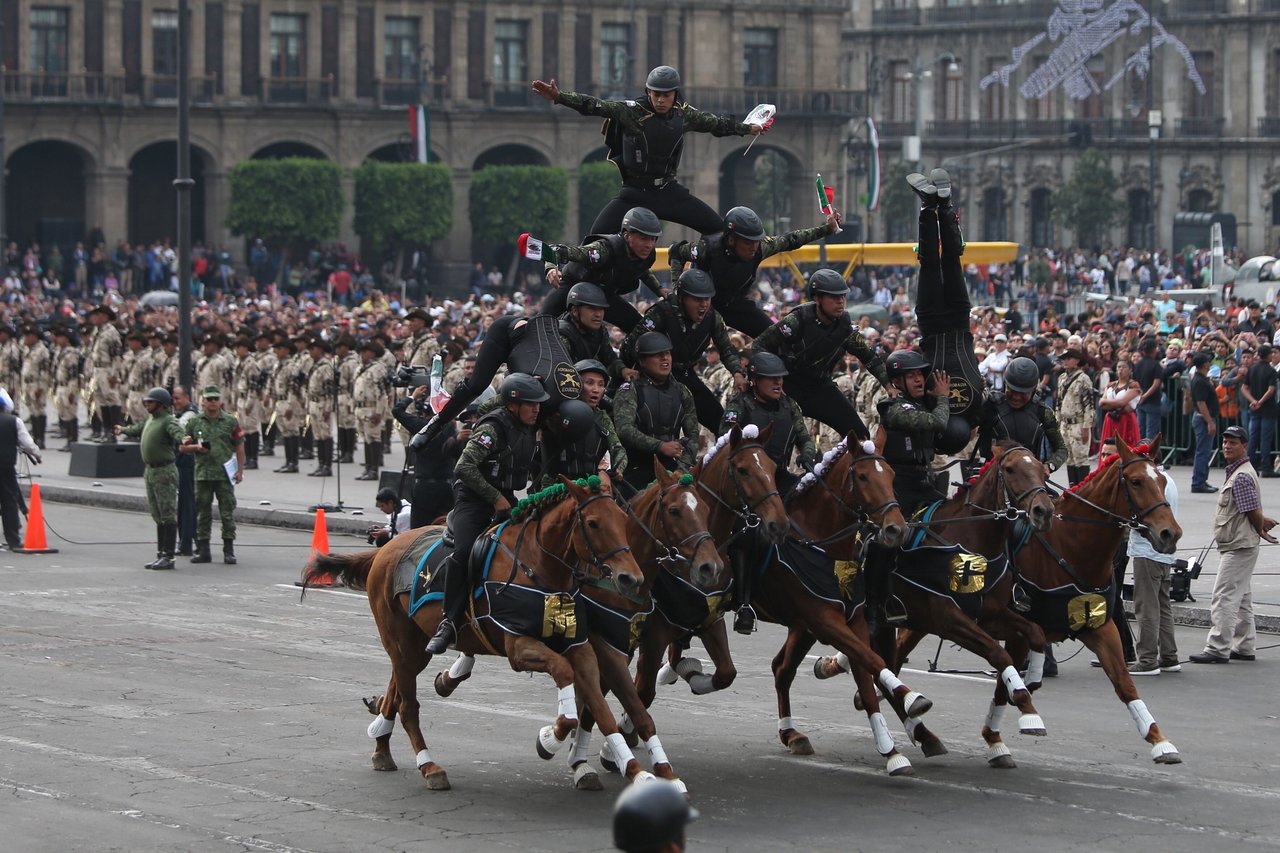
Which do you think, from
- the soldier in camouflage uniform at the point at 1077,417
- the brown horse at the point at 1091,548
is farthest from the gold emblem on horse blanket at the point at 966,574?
the soldier in camouflage uniform at the point at 1077,417

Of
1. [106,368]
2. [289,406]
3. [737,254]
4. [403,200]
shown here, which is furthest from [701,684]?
[403,200]

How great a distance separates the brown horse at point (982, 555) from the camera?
40.3 ft

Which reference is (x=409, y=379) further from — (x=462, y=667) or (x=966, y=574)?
(x=966, y=574)

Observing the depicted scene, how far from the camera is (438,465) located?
59.7 feet

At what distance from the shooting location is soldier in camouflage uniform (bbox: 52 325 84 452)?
3394cm

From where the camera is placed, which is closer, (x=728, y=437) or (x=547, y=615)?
(x=547, y=615)

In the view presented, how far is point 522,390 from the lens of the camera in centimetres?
1164

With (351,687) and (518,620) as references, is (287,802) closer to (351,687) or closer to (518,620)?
(518,620)

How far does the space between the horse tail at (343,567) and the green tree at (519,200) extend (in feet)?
180

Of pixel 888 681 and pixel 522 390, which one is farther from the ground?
pixel 522 390

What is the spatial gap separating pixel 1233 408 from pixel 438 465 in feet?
44.8

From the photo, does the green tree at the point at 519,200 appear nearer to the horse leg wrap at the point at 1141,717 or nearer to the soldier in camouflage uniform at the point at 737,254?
the soldier in camouflage uniform at the point at 737,254

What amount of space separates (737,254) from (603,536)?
3064 mm

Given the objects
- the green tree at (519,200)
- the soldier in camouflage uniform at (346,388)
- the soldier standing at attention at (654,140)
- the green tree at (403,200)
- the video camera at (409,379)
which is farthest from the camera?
the green tree at (519,200)
